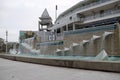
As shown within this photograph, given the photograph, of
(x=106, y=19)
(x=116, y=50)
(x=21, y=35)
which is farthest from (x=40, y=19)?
(x=116, y=50)

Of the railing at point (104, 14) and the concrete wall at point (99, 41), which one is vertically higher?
the railing at point (104, 14)

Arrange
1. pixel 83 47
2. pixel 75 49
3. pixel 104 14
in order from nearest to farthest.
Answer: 1. pixel 83 47
2. pixel 75 49
3. pixel 104 14

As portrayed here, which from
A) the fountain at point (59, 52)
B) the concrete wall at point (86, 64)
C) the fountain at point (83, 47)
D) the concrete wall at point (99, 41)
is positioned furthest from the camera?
the fountain at point (59, 52)

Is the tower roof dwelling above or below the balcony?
above

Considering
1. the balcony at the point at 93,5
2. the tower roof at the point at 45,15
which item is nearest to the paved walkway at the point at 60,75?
the balcony at the point at 93,5

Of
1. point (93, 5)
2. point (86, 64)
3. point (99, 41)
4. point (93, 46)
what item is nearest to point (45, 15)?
point (93, 5)

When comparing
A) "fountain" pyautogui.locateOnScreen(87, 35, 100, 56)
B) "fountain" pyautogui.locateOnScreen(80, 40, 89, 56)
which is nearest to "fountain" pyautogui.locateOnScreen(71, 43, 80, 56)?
"fountain" pyautogui.locateOnScreen(80, 40, 89, 56)

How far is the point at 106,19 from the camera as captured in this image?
34.2m

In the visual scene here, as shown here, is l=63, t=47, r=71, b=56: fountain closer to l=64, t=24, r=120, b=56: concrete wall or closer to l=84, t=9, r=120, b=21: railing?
l=64, t=24, r=120, b=56: concrete wall

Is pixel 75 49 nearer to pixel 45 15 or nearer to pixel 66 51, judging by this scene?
pixel 66 51

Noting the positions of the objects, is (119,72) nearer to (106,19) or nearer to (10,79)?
(10,79)

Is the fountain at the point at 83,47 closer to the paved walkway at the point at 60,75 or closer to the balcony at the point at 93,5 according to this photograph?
the paved walkway at the point at 60,75

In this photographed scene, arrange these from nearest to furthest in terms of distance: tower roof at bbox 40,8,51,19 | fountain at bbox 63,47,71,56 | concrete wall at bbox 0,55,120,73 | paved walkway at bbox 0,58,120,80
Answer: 1. paved walkway at bbox 0,58,120,80
2. concrete wall at bbox 0,55,120,73
3. fountain at bbox 63,47,71,56
4. tower roof at bbox 40,8,51,19

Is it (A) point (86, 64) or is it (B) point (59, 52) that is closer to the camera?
(A) point (86, 64)
